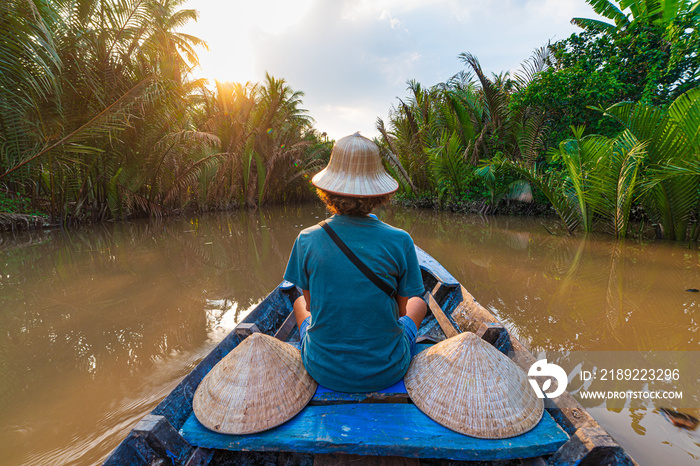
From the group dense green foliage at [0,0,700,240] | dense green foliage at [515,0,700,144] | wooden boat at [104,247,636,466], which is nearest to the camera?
wooden boat at [104,247,636,466]

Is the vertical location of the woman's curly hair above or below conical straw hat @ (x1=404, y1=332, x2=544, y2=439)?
above

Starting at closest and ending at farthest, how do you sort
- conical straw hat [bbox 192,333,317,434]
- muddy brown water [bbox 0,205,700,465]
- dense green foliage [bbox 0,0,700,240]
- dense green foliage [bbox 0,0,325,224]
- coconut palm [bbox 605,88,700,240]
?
conical straw hat [bbox 192,333,317,434], muddy brown water [bbox 0,205,700,465], coconut palm [bbox 605,88,700,240], dense green foliage [bbox 0,0,700,240], dense green foliage [bbox 0,0,325,224]

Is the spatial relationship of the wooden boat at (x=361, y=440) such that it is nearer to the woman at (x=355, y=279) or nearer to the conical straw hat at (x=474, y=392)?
the conical straw hat at (x=474, y=392)

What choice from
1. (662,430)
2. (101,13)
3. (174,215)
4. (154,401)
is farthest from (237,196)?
(662,430)

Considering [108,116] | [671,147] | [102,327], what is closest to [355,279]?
[102,327]

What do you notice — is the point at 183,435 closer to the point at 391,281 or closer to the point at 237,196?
the point at 391,281

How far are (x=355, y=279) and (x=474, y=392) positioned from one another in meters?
0.64

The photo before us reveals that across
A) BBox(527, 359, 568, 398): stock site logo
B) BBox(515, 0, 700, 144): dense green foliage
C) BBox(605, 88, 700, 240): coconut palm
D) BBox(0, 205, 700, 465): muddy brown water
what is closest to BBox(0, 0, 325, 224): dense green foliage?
BBox(0, 205, 700, 465): muddy brown water

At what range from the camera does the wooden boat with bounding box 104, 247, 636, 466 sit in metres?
1.09

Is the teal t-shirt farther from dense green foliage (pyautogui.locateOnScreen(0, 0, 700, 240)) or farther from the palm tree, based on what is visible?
the palm tree

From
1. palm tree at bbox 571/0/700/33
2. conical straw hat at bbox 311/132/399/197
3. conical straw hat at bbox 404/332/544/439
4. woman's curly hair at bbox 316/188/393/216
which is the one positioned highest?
palm tree at bbox 571/0/700/33

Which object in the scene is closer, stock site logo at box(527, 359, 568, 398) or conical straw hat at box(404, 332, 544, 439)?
conical straw hat at box(404, 332, 544, 439)

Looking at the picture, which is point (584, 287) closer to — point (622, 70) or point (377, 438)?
point (377, 438)

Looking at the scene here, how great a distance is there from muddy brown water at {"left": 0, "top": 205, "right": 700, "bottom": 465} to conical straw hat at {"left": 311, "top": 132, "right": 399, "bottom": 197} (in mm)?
1753
